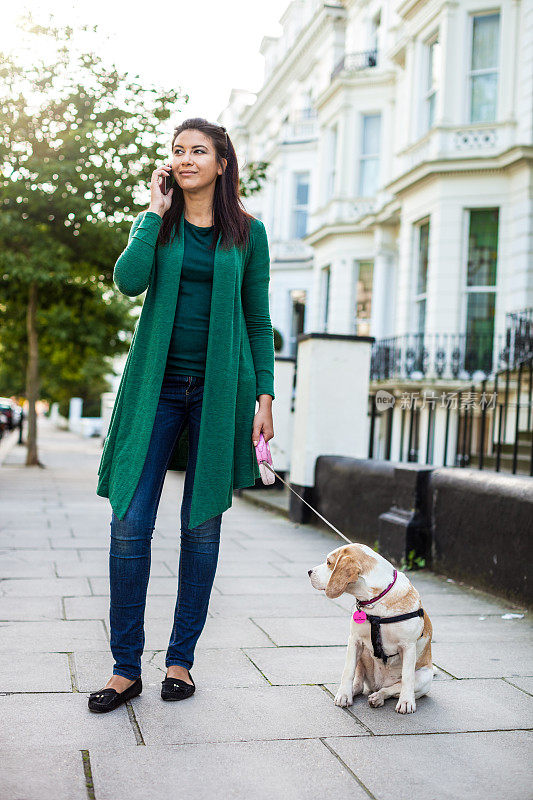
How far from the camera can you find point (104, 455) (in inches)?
124

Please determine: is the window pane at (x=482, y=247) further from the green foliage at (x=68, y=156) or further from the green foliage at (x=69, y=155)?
the green foliage at (x=68, y=156)

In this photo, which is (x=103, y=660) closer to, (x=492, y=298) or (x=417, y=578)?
(x=417, y=578)

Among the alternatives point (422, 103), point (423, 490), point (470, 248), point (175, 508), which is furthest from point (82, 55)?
point (423, 490)

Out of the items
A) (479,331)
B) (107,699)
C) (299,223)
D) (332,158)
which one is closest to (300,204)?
(299,223)

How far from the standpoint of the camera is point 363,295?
19.6 metres

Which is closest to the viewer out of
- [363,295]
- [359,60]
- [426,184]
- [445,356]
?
[445,356]

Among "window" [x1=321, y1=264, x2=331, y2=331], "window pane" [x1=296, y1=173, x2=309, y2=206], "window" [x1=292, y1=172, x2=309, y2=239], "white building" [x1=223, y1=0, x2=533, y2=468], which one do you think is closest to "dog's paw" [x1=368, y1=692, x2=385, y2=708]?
"white building" [x1=223, y1=0, x2=533, y2=468]

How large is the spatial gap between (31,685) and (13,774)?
0.87 metres

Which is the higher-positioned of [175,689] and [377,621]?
[377,621]

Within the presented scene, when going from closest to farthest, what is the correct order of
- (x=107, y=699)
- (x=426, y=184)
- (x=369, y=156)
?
(x=107, y=699)
(x=426, y=184)
(x=369, y=156)

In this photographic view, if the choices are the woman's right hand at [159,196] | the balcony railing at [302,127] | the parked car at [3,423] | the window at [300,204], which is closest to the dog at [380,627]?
the woman's right hand at [159,196]

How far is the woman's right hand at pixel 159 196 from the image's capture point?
Answer: 3139mm

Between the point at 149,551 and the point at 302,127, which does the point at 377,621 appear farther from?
the point at 302,127

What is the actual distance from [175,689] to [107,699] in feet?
0.91
